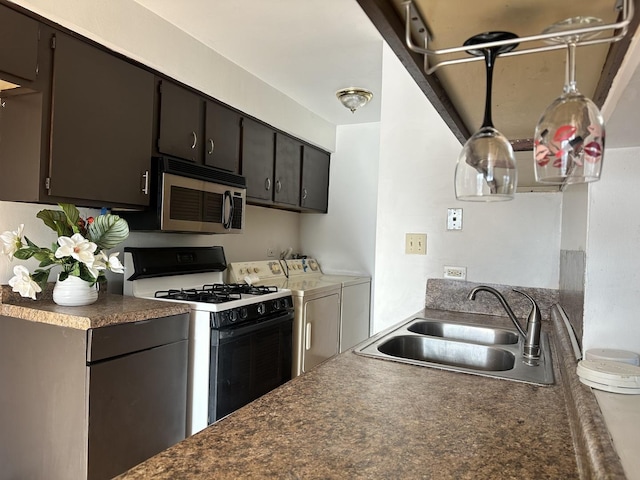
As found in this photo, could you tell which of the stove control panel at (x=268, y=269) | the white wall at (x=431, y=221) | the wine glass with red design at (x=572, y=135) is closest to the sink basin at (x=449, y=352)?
the white wall at (x=431, y=221)

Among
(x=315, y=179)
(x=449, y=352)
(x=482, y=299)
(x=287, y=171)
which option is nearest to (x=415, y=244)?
(x=482, y=299)

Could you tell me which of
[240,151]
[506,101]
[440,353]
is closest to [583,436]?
[506,101]

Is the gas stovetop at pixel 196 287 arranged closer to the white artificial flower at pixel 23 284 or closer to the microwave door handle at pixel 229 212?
the microwave door handle at pixel 229 212

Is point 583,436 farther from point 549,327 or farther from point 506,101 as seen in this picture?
point 549,327

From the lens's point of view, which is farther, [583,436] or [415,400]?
[415,400]

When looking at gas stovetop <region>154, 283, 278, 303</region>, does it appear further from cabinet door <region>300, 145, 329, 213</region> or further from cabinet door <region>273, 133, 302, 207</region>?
cabinet door <region>300, 145, 329, 213</region>

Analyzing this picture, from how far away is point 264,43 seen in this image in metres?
2.59

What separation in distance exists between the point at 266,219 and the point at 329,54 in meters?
1.66

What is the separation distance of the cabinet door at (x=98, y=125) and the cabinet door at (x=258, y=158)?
2.91 feet

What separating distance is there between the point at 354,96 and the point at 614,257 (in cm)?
230

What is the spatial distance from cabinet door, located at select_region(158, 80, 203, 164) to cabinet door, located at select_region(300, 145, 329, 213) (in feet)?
4.47

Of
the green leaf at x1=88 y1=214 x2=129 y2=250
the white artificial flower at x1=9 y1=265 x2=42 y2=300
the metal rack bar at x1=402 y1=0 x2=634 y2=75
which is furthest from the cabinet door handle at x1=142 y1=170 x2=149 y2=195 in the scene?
the metal rack bar at x1=402 y1=0 x2=634 y2=75

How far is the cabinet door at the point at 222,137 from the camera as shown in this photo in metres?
2.75

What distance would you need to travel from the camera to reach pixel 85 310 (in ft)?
6.09
